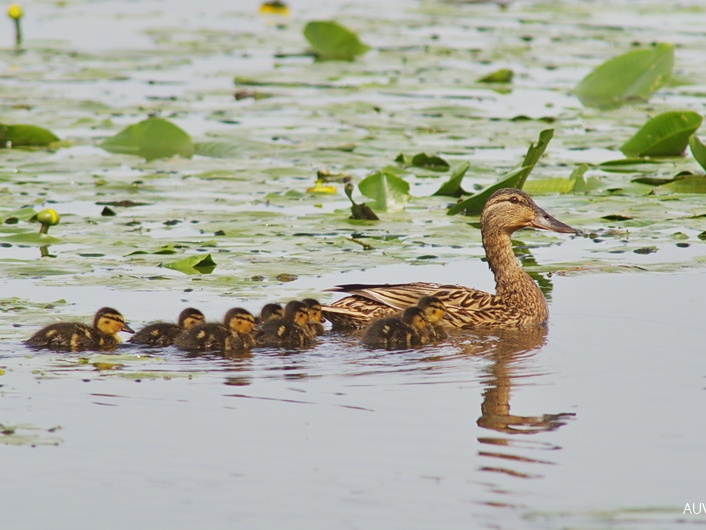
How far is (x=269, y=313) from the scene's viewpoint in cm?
827

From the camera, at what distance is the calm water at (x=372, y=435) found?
5.40 metres

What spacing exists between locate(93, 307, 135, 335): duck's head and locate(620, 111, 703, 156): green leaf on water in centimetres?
638

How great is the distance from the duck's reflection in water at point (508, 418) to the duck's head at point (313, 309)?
34.8 inches

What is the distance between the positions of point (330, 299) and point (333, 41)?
37.5ft

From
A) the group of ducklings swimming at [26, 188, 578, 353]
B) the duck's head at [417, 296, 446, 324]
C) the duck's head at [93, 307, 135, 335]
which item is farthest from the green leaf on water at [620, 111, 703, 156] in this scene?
the duck's head at [93, 307, 135, 335]

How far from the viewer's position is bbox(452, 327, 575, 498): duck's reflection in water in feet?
19.5

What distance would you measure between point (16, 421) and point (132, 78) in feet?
42.7

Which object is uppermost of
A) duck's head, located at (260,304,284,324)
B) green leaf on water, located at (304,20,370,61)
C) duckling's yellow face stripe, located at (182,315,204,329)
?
green leaf on water, located at (304,20,370,61)

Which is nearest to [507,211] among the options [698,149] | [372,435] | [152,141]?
[698,149]

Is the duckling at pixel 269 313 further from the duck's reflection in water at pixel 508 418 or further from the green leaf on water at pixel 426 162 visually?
the green leaf on water at pixel 426 162

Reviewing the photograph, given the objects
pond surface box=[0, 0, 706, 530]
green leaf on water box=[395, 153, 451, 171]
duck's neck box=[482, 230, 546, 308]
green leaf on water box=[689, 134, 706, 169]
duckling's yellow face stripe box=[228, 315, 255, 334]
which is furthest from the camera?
green leaf on water box=[395, 153, 451, 171]

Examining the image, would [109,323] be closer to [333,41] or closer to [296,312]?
[296,312]

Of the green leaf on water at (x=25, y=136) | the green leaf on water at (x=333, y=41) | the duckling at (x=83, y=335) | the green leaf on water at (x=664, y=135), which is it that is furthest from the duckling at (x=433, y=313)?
the green leaf on water at (x=333, y=41)

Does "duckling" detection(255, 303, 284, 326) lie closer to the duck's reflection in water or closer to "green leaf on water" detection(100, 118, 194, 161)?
the duck's reflection in water
